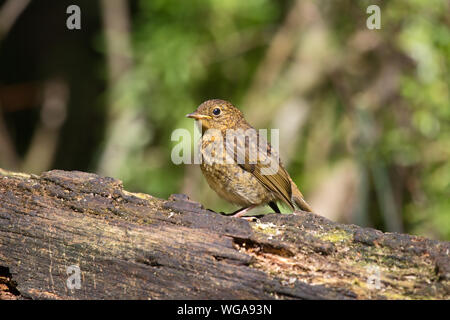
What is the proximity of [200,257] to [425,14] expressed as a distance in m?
3.84

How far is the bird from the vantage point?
4316 mm

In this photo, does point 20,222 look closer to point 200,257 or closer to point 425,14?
point 200,257

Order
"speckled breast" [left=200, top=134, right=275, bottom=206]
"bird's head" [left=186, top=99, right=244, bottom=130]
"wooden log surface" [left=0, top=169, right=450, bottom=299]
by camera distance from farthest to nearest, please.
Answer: "bird's head" [left=186, top=99, right=244, bottom=130] < "speckled breast" [left=200, top=134, right=275, bottom=206] < "wooden log surface" [left=0, top=169, right=450, bottom=299]

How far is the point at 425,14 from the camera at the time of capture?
556 centimetres

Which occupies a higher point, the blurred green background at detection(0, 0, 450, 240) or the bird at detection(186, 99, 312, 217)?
the blurred green background at detection(0, 0, 450, 240)

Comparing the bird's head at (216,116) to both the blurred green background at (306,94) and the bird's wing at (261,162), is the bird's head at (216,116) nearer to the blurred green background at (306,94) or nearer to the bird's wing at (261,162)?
the bird's wing at (261,162)

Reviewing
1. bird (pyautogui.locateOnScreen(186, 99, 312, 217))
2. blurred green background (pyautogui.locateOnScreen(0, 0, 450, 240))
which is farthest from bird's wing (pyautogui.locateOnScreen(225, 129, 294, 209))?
blurred green background (pyautogui.locateOnScreen(0, 0, 450, 240))

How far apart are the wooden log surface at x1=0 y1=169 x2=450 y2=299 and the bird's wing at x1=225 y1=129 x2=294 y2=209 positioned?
3.49ft

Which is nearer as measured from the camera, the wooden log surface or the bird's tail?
the wooden log surface

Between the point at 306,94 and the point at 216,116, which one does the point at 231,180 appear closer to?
the point at 216,116

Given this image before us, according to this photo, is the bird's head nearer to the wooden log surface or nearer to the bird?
the bird

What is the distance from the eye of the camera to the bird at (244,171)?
4316 millimetres

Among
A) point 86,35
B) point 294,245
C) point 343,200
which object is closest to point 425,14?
point 343,200

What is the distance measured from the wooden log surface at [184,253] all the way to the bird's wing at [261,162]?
1065mm
